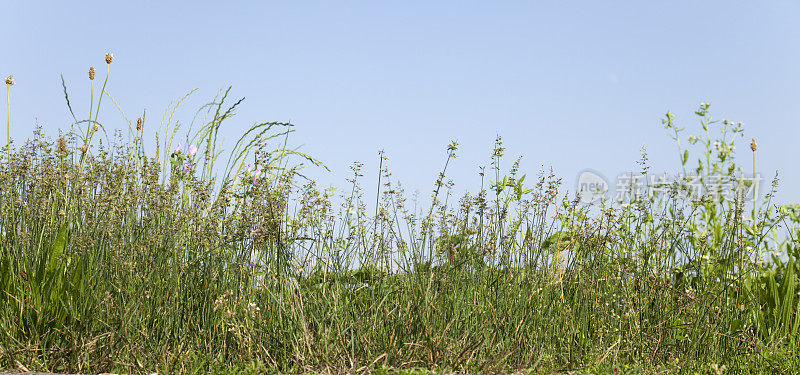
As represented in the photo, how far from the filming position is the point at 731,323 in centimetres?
374

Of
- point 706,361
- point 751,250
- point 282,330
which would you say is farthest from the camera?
point 751,250

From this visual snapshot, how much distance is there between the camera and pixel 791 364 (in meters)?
3.51

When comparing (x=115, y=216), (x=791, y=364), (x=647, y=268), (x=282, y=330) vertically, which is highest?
(x=115, y=216)

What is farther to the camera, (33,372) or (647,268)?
(647,268)

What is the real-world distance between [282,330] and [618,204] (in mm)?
2318

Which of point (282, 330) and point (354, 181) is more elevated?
point (354, 181)

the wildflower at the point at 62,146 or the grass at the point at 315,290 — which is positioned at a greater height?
the wildflower at the point at 62,146

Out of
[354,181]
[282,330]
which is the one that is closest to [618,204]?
[354,181]

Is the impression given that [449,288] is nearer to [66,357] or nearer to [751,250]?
[66,357]

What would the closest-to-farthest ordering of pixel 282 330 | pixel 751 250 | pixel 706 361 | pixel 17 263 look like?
pixel 282 330
pixel 17 263
pixel 706 361
pixel 751 250

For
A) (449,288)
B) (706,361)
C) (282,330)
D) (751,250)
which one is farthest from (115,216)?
(751,250)

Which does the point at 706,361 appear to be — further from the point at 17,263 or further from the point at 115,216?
the point at 17,263

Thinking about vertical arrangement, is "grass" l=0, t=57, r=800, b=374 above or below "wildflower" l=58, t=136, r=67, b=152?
below

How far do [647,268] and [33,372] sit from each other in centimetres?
334
